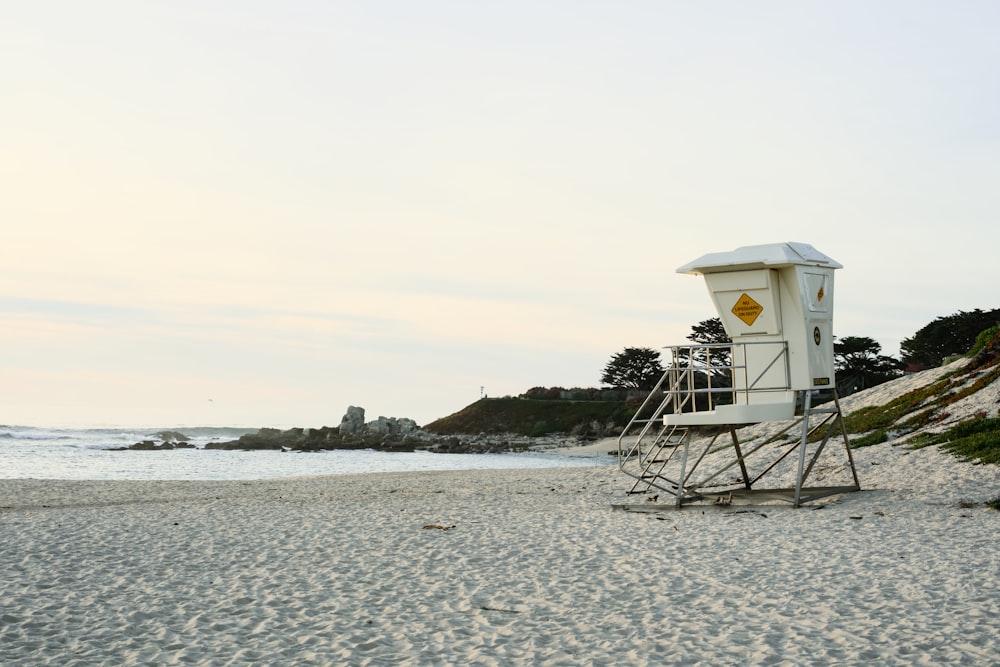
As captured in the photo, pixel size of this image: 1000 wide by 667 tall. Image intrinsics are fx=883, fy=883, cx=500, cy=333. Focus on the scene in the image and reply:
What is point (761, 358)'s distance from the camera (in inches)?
645

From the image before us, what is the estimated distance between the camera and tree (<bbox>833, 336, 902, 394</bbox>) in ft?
166

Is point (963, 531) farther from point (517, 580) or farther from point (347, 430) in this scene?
point (347, 430)

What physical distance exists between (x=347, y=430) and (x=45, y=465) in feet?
111

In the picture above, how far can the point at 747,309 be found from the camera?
16281 mm

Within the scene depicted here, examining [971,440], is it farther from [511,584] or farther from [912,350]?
[912,350]

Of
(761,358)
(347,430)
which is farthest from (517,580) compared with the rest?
(347,430)

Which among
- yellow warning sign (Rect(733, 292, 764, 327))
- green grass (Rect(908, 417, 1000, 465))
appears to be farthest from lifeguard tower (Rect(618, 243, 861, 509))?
green grass (Rect(908, 417, 1000, 465))

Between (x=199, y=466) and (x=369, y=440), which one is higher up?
(x=369, y=440)

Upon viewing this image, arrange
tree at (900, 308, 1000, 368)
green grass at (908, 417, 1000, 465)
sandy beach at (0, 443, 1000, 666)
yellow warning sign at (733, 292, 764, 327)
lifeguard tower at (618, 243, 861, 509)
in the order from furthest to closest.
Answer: tree at (900, 308, 1000, 368) → green grass at (908, 417, 1000, 465) → yellow warning sign at (733, 292, 764, 327) → lifeguard tower at (618, 243, 861, 509) → sandy beach at (0, 443, 1000, 666)

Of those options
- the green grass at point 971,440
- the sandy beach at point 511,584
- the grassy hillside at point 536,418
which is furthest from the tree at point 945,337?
the sandy beach at point 511,584

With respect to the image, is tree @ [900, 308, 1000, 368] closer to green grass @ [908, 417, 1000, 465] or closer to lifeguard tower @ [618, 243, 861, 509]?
green grass @ [908, 417, 1000, 465]

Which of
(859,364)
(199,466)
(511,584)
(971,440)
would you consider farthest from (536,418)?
(511,584)

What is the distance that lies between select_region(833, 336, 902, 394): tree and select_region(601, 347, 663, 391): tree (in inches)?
867

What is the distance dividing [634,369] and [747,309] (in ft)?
192
